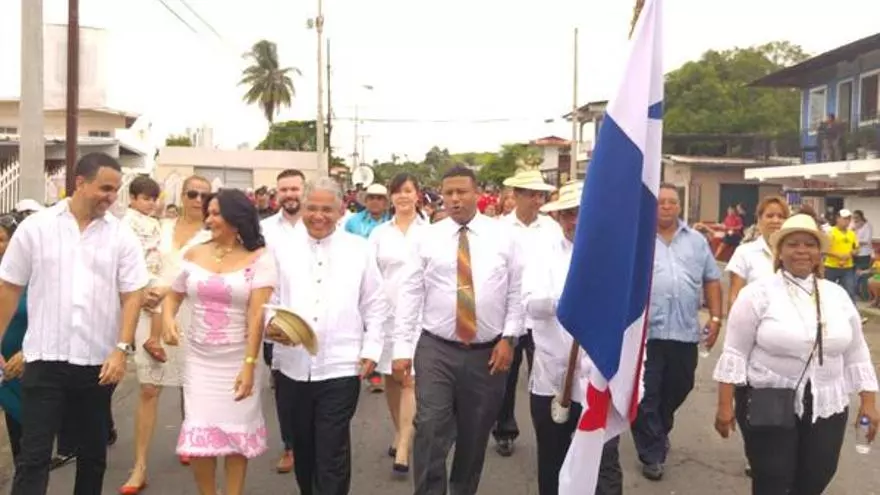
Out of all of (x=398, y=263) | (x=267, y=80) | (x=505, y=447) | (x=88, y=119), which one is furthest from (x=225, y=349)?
(x=267, y=80)

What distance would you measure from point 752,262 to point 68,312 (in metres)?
4.46

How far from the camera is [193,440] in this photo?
15.8ft

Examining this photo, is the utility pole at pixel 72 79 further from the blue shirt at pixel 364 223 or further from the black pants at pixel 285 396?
the black pants at pixel 285 396

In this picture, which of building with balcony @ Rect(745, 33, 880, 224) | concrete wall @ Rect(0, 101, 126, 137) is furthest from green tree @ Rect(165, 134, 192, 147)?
building with balcony @ Rect(745, 33, 880, 224)

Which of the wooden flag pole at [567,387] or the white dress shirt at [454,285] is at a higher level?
the white dress shirt at [454,285]

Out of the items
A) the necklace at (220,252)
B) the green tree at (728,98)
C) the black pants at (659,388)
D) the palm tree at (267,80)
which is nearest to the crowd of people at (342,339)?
the necklace at (220,252)

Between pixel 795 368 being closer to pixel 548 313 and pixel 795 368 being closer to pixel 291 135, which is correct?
pixel 548 313

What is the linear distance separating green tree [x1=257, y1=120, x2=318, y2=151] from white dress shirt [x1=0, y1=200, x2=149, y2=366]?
76643 millimetres

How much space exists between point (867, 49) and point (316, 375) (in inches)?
954

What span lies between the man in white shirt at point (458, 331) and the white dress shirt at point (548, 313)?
31cm

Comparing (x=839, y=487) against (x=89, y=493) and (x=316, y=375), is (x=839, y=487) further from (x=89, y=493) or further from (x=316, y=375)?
(x=89, y=493)

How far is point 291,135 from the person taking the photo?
83.8 meters

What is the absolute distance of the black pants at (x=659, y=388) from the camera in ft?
20.9

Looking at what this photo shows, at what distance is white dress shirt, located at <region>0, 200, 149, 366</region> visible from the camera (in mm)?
4668
